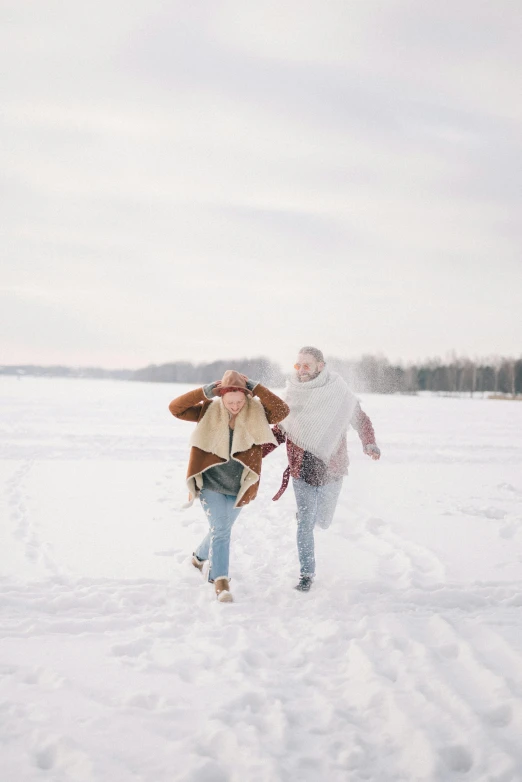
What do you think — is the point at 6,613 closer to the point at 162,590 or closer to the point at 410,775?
the point at 162,590

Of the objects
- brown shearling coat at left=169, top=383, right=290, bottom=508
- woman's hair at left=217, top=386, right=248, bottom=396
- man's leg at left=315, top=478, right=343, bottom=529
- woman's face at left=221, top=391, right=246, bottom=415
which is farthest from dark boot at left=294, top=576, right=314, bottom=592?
woman's hair at left=217, top=386, right=248, bottom=396

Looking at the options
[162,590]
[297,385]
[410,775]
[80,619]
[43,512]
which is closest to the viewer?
[410,775]

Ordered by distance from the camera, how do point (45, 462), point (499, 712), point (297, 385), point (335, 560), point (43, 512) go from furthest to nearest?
point (45, 462) → point (43, 512) → point (335, 560) → point (297, 385) → point (499, 712)

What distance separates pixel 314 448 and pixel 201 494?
3.08 ft

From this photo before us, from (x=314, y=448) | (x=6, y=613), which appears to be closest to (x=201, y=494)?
(x=314, y=448)

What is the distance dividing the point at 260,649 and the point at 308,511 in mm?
1267

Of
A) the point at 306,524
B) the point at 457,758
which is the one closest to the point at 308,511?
the point at 306,524

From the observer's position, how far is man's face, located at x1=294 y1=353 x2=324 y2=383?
4.46 metres

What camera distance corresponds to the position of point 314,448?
4.36 metres

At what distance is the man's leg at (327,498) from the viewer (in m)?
4.47

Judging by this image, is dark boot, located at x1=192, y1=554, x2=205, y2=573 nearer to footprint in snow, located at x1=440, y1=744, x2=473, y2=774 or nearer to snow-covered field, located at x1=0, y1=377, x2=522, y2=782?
snow-covered field, located at x1=0, y1=377, x2=522, y2=782

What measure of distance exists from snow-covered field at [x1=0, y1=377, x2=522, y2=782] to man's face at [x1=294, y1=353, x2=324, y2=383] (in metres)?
1.64

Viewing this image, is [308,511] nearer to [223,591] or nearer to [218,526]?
[218,526]

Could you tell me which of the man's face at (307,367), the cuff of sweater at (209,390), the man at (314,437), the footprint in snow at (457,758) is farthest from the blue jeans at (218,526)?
the footprint in snow at (457,758)
